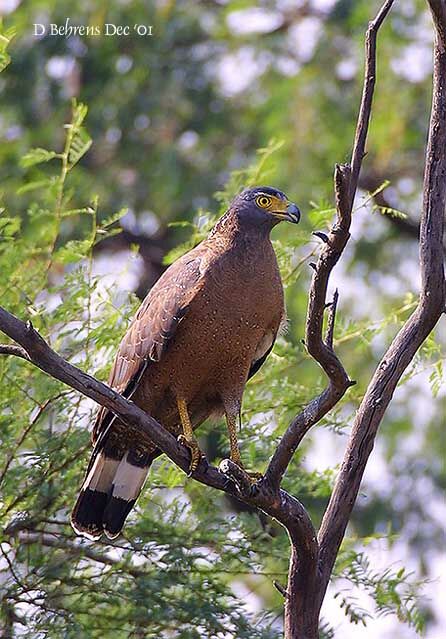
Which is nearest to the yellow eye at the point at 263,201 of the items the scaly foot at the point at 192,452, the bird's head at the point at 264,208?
the bird's head at the point at 264,208

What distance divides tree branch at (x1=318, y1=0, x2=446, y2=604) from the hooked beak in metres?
0.90

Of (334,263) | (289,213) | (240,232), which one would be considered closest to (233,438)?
(240,232)

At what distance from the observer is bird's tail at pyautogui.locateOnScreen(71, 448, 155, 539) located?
4711 millimetres

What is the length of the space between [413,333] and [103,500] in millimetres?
1536

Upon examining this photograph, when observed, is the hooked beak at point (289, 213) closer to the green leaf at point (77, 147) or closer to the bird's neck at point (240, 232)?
the bird's neck at point (240, 232)

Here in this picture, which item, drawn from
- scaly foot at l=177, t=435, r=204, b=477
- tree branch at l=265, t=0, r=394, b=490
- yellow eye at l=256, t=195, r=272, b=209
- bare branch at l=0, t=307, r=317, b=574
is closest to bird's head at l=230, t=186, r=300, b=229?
yellow eye at l=256, t=195, r=272, b=209

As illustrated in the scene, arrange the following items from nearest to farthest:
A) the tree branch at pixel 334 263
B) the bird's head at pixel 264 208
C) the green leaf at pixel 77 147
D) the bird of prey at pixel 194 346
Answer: the tree branch at pixel 334 263 → the bird of prey at pixel 194 346 → the bird's head at pixel 264 208 → the green leaf at pixel 77 147

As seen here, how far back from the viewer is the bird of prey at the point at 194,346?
459 cm

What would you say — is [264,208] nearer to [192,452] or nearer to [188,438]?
[188,438]

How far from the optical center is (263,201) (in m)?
4.87

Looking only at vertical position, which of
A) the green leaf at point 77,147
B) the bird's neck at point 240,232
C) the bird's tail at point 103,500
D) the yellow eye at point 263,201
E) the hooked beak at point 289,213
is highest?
the green leaf at point 77,147

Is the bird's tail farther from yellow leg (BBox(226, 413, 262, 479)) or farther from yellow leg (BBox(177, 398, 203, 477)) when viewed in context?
yellow leg (BBox(226, 413, 262, 479))

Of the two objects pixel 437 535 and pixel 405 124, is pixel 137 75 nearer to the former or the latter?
pixel 405 124

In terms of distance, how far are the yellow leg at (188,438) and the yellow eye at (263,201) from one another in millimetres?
872
